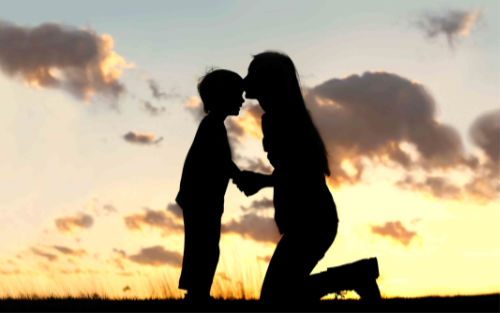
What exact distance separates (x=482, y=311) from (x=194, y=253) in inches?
143

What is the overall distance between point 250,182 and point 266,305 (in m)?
1.50

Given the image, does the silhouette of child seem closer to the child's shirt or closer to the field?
the child's shirt

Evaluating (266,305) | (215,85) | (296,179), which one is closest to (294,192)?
(296,179)

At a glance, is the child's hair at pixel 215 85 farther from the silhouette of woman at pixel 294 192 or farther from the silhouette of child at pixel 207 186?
the silhouette of woman at pixel 294 192

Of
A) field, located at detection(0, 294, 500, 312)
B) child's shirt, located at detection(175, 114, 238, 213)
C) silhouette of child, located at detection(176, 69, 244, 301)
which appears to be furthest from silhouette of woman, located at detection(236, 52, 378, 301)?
child's shirt, located at detection(175, 114, 238, 213)

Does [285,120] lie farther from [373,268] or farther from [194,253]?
[194,253]

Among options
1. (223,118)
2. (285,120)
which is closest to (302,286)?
Answer: (285,120)

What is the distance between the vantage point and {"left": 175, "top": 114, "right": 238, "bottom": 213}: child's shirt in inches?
383

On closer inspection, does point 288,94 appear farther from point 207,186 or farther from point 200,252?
point 200,252

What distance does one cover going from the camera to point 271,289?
7.48 meters

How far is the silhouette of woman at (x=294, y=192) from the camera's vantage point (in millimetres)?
7461

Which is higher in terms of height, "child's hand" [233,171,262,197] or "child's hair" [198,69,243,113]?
"child's hair" [198,69,243,113]

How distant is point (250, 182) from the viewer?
332 inches

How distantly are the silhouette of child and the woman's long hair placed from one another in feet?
6.20
